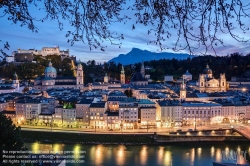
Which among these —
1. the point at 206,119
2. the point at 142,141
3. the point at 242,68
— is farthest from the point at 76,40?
the point at 242,68

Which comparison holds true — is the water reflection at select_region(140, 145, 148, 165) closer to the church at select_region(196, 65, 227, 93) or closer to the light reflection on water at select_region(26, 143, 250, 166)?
the light reflection on water at select_region(26, 143, 250, 166)

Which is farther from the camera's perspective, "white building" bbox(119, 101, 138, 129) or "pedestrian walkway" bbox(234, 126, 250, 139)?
"white building" bbox(119, 101, 138, 129)

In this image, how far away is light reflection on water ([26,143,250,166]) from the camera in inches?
284

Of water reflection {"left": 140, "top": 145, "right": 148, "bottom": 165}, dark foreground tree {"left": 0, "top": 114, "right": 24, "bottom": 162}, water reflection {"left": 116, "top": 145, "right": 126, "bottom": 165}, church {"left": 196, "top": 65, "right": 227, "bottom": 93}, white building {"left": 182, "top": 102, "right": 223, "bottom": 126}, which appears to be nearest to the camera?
dark foreground tree {"left": 0, "top": 114, "right": 24, "bottom": 162}

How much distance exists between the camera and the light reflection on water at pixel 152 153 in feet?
23.7

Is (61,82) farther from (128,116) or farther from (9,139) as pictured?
(9,139)

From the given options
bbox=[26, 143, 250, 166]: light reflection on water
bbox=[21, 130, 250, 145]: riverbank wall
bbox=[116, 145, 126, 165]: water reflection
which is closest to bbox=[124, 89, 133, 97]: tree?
bbox=[21, 130, 250, 145]: riverbank wall

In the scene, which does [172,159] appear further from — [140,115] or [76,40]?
[76,40]

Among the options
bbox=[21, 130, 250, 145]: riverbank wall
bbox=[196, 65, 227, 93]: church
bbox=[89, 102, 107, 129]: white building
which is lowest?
bbox=[21, 130, 250, 145]: riverbank wall

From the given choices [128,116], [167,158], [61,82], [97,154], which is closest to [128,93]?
[61,82]

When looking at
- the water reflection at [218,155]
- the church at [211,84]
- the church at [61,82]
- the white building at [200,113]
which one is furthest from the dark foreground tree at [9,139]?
the church at [211,84]

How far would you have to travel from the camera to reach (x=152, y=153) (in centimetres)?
824

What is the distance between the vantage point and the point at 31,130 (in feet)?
33.9

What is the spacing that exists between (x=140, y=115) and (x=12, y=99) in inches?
235
